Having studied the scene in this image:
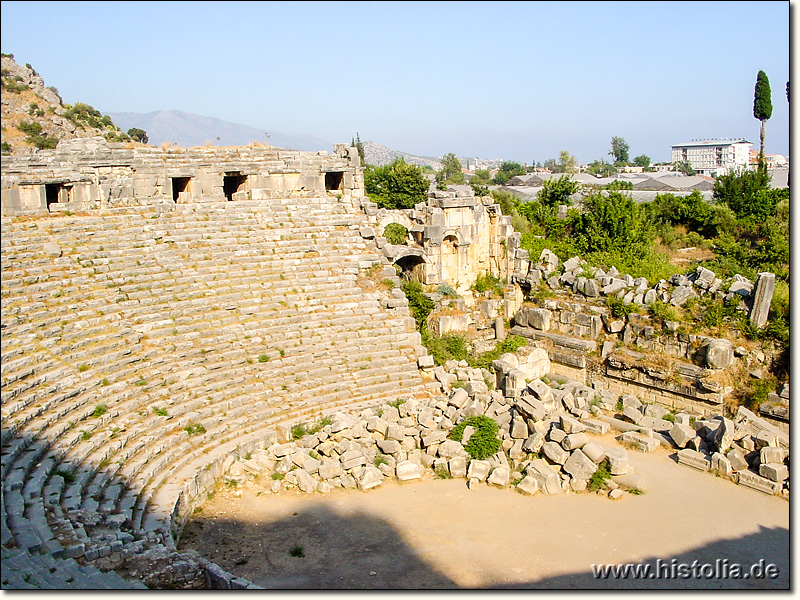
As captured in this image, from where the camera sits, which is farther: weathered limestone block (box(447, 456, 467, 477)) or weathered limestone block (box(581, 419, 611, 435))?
weathered limestone block (box(581, 419, 611, 435))

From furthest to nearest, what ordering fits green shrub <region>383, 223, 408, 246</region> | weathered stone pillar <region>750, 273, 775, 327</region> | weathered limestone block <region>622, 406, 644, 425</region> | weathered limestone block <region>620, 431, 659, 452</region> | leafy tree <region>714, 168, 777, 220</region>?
leafy tree <region>714, 168, 777, 220</region>, green shrub <region>383, 223, 408, 246</region>, weathered stone pillar <region>750, 273, 775, 327</region>, weathered limestone block <region>622, 406, 644, 425</region>, weathered limestone block <region>620, 431, 659, 452</region>

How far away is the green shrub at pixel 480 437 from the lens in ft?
44.1

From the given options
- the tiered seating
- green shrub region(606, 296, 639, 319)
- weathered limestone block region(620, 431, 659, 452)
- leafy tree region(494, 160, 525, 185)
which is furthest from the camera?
leafy tree region(494, 160, 525, 185)

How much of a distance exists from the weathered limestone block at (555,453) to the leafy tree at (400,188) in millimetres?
28195

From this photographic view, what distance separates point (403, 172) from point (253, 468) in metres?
30.8

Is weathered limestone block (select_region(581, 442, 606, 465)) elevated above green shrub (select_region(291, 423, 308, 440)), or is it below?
below

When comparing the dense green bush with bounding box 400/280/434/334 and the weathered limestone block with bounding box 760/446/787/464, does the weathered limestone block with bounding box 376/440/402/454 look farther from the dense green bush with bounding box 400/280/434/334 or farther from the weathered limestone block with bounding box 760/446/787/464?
the weathered limestone block with bounding box 760/446/787/464

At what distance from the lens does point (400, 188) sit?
136 feet

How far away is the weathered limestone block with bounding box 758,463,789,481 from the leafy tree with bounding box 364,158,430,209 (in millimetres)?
29327

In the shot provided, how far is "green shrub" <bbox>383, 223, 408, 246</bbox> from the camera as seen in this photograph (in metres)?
20.8

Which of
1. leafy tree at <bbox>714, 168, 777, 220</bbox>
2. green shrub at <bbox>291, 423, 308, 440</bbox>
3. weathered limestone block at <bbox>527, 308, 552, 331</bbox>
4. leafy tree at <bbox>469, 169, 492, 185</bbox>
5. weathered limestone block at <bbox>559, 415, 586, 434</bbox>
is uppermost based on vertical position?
leafy tree at <bbox>469, 169, 492, 185</bbox>

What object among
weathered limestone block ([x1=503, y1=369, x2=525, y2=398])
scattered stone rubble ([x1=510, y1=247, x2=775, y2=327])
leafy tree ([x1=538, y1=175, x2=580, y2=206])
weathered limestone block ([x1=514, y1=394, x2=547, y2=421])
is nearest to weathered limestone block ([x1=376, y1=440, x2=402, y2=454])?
weathered limestone block ([x1=514, y1=394, x2=547, y2=421])

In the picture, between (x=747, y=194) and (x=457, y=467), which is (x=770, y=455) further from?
(x=747, y=194)

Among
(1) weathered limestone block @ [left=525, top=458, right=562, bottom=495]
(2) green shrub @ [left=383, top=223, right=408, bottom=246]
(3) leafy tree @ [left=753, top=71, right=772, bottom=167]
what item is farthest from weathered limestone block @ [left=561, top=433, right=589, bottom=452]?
(3) leafy tree @ [left=753, top=71, right=772, bottom=167]
